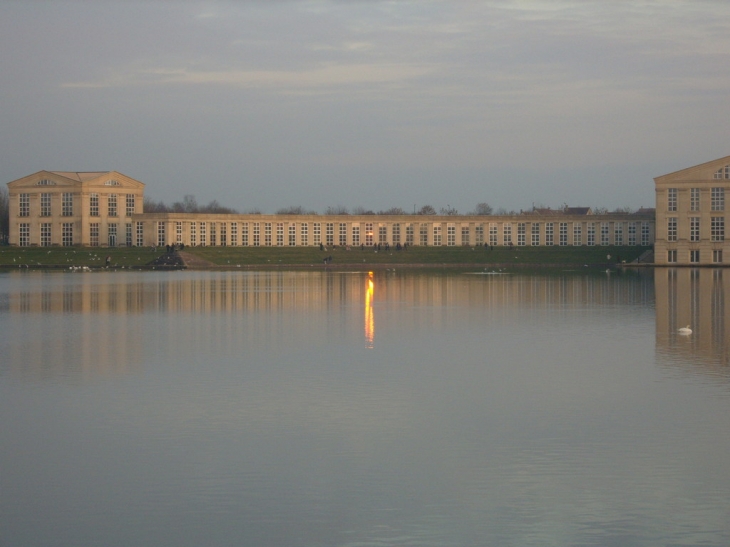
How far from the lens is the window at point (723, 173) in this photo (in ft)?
308

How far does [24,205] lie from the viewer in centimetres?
11156

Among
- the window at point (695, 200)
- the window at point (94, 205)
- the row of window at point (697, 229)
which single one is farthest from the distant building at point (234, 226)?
the row of window at point (697, 229)

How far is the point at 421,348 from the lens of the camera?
26.2m

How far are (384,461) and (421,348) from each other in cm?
1245

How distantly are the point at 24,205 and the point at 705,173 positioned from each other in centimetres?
7070

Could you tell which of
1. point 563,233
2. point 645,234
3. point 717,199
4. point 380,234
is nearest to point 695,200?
point 717,199

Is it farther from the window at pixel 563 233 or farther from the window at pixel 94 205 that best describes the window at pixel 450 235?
the window at pixel 94 205

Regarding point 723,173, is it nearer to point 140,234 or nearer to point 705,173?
point 705,173

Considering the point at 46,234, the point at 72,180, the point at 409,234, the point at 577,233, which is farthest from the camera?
the point at 409,234

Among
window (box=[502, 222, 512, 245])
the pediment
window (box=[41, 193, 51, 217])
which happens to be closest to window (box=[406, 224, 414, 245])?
window (box=[502, 222, 512, 245])

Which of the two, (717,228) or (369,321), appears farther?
(717,228)

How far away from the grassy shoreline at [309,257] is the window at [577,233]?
36.0 ft

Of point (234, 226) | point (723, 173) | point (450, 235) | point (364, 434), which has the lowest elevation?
point (364, 434)

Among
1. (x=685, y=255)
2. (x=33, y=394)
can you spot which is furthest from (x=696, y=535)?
(x=685, y=255)
